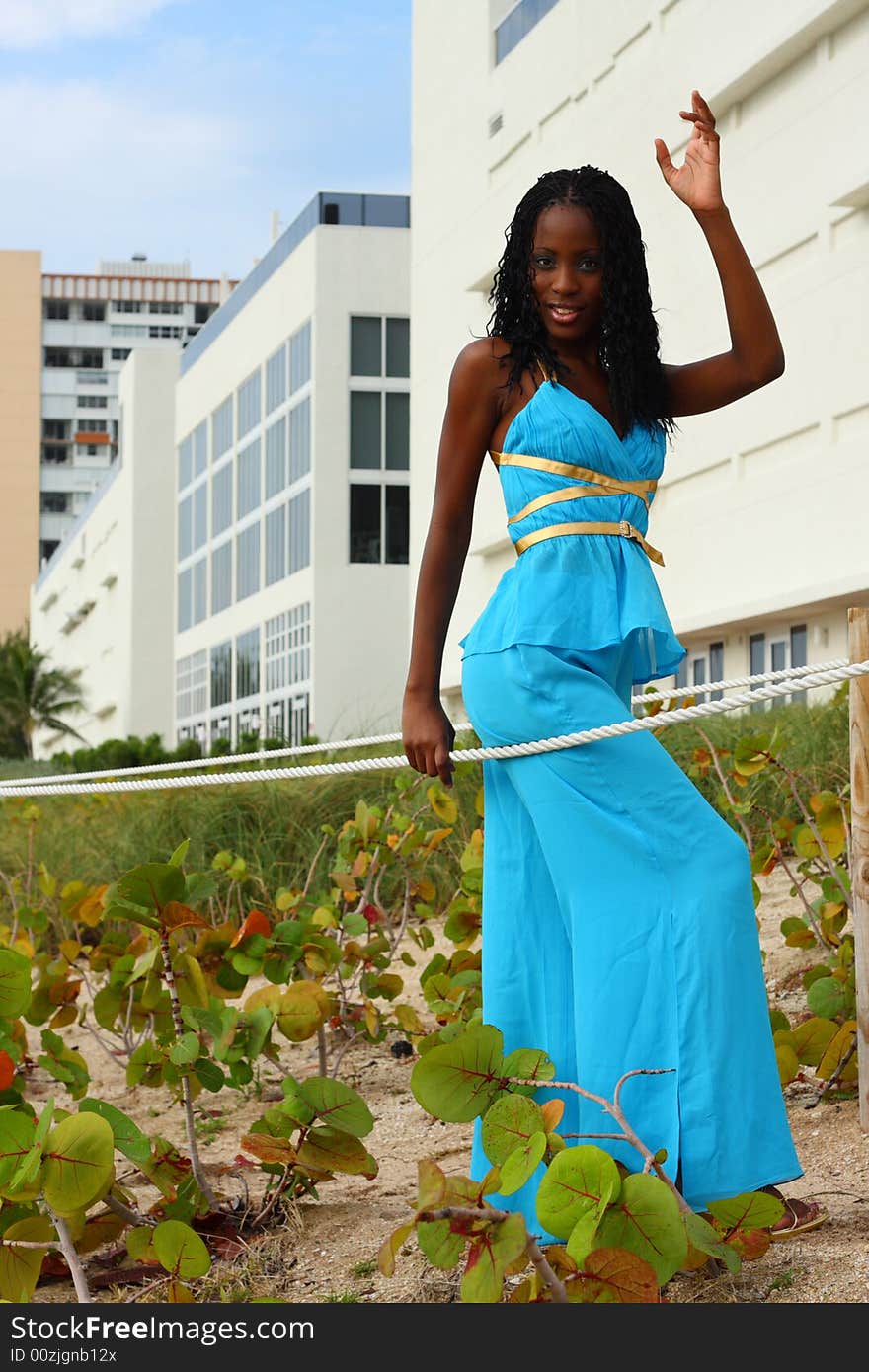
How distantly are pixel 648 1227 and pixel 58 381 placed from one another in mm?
84021

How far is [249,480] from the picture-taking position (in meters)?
34.3

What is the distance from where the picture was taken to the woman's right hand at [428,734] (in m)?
2.34

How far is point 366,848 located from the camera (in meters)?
4.42

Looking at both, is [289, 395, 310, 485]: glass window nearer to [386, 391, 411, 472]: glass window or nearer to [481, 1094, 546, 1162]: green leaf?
[386, 391, 411, 472]: glass window

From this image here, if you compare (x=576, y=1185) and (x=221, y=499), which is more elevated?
(x=221, y=499)

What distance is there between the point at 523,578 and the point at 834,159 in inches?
471

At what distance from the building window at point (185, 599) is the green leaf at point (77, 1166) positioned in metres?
37.7

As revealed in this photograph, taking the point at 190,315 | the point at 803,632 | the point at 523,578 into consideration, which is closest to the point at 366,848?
the point at 523,578

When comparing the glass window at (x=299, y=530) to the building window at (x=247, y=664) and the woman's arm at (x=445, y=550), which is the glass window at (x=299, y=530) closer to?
the building window at (x=247, y=664)

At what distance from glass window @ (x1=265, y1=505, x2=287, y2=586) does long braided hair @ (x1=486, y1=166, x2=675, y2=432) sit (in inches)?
1142

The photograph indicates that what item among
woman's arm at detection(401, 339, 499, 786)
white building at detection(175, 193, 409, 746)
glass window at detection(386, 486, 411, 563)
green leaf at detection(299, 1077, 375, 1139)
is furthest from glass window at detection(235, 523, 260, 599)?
woman's arm at detection(401, 339, 499, 786)

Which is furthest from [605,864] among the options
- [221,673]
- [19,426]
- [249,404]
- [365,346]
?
[19,426]

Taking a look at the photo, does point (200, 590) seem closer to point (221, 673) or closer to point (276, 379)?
point (221, 673)

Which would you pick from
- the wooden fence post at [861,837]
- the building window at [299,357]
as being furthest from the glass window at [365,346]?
the wooden fence post at [861,837]
